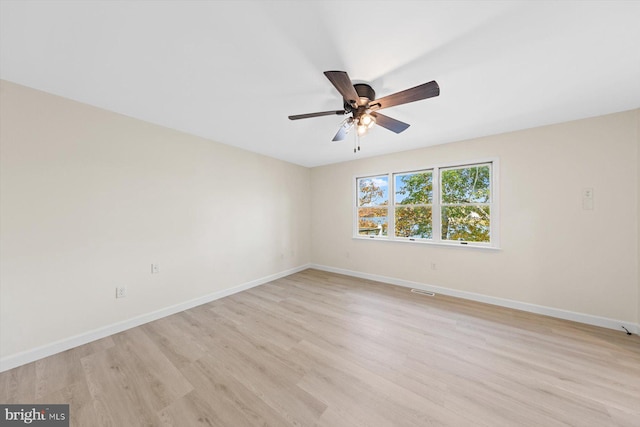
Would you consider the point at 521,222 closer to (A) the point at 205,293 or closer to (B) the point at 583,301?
(B) the point at 583,301

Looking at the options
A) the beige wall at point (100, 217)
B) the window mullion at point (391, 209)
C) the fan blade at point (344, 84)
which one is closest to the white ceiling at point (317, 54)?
the fan blade at point (344, 84)

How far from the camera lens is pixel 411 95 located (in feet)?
5.20

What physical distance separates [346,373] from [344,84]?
223 cm

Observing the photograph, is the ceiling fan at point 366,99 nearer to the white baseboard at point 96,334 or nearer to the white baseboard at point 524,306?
the white baseboard at point 524,306

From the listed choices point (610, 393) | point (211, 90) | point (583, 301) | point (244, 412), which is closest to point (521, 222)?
point (583, 301)

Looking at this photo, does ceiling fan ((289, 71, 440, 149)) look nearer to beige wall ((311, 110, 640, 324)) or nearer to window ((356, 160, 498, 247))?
beige wall ((311, 110, 640, 324))

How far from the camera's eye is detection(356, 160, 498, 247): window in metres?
3.12

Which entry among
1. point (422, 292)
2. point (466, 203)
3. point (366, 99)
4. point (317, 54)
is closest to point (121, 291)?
point (317, 54)

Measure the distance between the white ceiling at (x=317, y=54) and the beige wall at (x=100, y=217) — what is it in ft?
1.11

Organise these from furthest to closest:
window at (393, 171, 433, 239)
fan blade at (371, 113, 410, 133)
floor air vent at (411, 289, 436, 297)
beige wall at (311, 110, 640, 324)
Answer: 1. window at (393, 171, 433, 239)
2. floor air vent at (411, 289, 436, 297)
3. beige wall at (311, 110, 640, 324)
4. fan blade at (371, 113, 410, 133)

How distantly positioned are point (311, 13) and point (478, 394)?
107 inches

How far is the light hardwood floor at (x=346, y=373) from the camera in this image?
1.35 meters

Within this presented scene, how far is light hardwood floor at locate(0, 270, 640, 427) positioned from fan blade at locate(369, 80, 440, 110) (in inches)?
86.0

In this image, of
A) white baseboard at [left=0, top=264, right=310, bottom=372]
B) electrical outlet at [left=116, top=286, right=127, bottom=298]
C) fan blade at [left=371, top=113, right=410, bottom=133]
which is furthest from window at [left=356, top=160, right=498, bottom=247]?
electrical outlet at [left=116, top=286, right=127, bottom=298]
